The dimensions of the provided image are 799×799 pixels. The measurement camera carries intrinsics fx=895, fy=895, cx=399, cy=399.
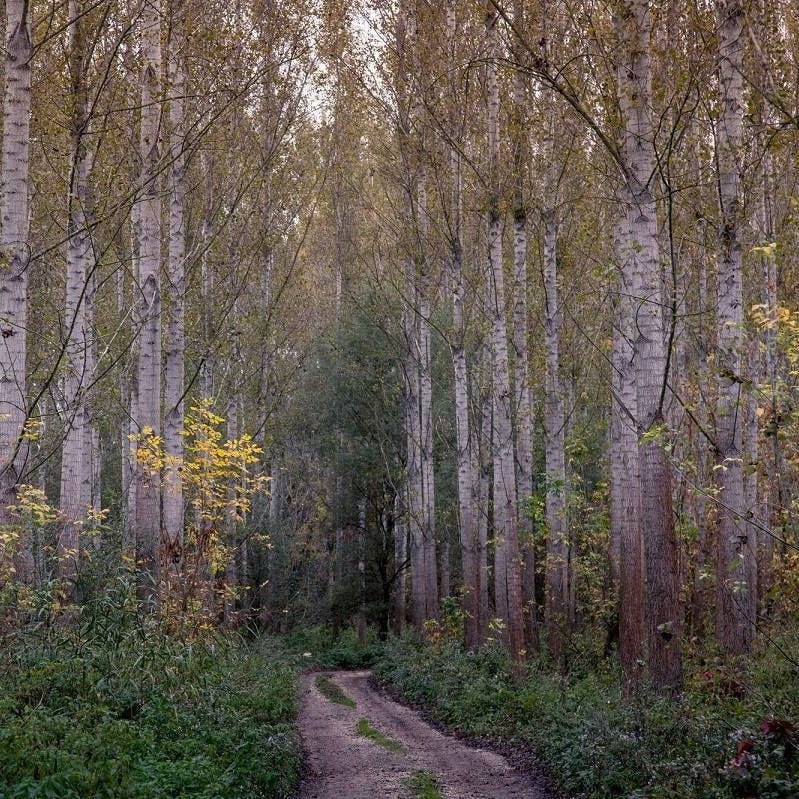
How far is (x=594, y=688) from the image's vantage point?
12.0 metres

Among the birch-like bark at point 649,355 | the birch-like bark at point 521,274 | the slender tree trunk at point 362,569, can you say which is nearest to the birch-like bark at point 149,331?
the birch-like bark at point 521,274

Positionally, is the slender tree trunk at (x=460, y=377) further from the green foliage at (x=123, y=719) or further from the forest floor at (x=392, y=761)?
the green foliage at (x=123, y=719)

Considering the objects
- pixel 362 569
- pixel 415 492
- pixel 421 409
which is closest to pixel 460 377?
pixel 421 409

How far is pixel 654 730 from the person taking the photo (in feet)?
26.6

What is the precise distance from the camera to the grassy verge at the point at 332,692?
1754 cm

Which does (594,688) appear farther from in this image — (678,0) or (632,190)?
(678,0)

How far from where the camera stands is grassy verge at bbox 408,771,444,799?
8.51m

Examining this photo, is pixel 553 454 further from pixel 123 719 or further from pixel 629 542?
pixel 123 719

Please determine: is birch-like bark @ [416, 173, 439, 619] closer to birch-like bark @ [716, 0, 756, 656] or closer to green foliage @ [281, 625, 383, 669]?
green foliage @ [281, 625, 383, 669]

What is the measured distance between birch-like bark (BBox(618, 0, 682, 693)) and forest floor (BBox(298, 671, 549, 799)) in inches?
77.5

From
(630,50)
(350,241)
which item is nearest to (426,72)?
(630,50)

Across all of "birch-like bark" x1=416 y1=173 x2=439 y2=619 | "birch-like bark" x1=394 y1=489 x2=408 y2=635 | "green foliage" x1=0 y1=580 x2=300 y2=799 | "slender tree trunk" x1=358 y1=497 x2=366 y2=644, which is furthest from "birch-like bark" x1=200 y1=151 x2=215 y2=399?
"slender tree trunk" x1=358 y1=497 x2=366 y2=644

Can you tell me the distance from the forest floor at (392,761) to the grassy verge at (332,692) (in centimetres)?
98

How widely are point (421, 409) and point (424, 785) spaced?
1399 centimetres
